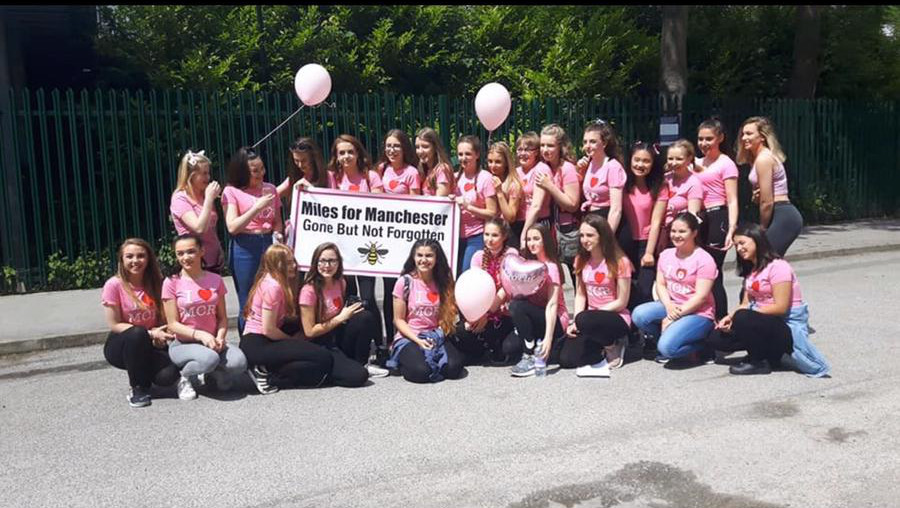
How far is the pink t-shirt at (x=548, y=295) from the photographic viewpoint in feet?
21.1

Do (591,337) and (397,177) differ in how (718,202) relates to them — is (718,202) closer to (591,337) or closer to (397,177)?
(591,337)

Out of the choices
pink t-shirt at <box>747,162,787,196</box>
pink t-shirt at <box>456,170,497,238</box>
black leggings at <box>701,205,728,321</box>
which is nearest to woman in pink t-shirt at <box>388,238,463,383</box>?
pink t-shirt at <box>456,170,497,238</box>

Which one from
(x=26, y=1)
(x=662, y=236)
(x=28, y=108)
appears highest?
(x=26, y=1)

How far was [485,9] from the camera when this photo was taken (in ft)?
53.2

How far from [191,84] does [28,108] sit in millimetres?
3335

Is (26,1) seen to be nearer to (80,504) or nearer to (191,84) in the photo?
(191,84)

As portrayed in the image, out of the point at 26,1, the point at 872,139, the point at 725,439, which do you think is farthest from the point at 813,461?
the point at 872,139

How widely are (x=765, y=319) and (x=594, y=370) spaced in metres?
1.20

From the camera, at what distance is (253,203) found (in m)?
6.54

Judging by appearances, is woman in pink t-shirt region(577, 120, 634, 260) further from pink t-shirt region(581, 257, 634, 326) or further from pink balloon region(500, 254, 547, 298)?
pink balloon region(500, 254, 547, 298)

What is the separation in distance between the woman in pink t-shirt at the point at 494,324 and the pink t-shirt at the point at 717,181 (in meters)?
1.56

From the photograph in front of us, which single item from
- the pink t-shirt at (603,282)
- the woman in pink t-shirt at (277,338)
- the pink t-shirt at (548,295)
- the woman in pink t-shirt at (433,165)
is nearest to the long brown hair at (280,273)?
the woman in pink t-shirt at (277,338)

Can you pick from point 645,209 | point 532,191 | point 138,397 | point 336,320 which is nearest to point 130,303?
point 138,397

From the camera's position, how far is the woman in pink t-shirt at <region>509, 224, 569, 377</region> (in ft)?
21.0
